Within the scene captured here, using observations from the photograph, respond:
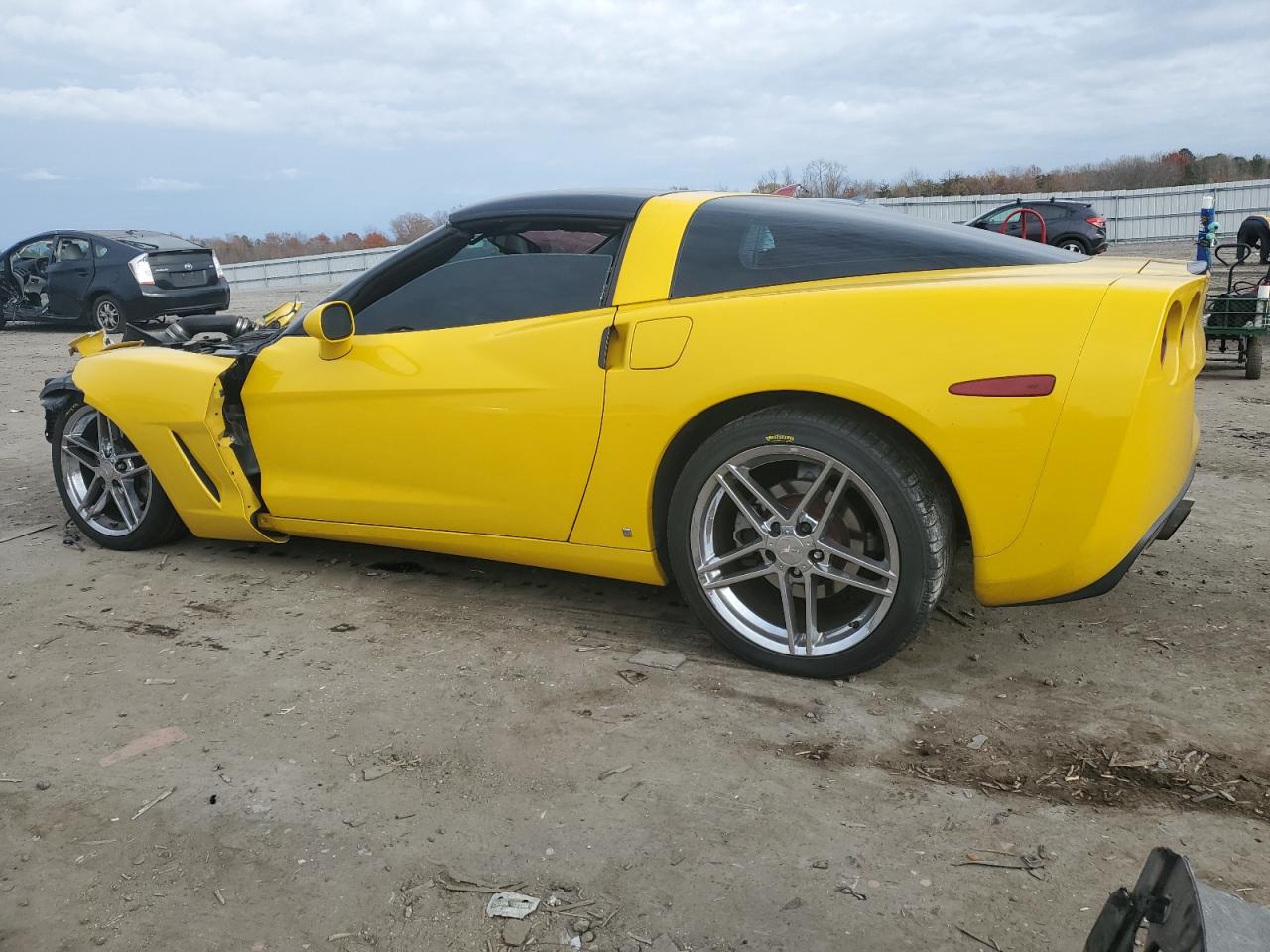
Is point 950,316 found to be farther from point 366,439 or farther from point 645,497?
point 366,439

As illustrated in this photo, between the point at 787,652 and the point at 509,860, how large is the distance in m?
1.17

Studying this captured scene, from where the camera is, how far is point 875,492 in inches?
113

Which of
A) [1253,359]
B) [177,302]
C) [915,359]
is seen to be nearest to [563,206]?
[915,359]

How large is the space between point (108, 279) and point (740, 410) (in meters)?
13.5

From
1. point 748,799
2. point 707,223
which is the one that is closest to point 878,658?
point 748,799

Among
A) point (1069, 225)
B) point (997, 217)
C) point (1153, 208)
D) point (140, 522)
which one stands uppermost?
point (1153, 208)

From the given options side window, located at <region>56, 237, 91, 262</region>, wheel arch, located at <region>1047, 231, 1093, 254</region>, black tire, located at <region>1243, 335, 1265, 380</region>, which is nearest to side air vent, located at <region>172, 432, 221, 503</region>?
black tire, located at <region>1243, 335, 1265, 380</region>

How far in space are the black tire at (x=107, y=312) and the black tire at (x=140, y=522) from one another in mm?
10407

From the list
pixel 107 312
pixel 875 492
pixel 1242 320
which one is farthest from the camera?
pixel 107 312

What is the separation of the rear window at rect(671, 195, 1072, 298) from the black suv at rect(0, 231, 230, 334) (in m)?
12.7

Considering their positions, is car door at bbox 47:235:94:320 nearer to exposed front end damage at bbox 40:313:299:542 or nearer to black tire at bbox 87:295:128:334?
black tire at bbox 87:295:128:334

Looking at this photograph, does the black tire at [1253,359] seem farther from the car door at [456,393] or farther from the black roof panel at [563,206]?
the car door at [456,393]

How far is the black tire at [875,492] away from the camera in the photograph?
2.86 m

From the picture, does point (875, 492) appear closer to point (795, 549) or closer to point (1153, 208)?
point (795, 549)
